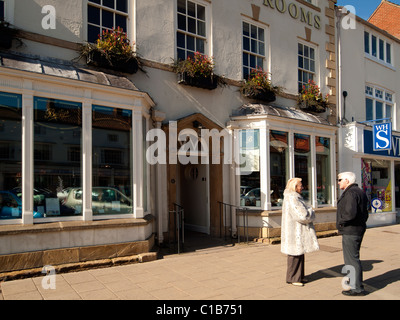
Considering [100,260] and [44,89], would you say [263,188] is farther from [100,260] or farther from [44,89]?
[44,89]

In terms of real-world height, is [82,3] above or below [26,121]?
above

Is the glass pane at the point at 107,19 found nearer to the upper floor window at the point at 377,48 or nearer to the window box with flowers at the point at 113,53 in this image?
the window box with flowers at the point at 113,53


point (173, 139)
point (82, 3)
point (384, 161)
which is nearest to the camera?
point (82, 3)

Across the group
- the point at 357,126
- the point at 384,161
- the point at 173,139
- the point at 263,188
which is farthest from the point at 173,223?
the point at 384,161

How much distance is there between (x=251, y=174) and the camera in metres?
9.07

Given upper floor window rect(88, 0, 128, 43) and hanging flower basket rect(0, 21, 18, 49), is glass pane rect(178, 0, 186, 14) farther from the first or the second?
hanging flower basket rect(0, 21, 18, 49)

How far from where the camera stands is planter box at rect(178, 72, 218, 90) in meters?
8.16

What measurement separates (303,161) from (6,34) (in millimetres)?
8084

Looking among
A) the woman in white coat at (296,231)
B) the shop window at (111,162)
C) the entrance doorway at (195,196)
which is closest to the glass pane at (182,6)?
the shop window at (111,162)


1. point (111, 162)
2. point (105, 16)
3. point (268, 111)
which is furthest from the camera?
point (268, 111)

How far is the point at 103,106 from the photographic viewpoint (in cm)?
647

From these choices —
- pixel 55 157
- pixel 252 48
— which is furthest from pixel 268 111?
pixel 55 157

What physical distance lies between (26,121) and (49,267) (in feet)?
8.14

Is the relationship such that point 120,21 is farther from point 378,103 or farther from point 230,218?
point 378,103
